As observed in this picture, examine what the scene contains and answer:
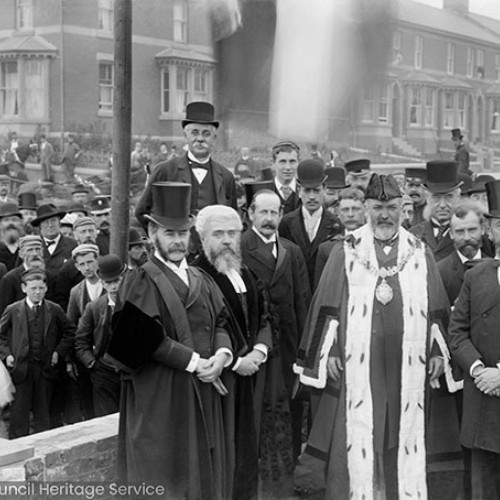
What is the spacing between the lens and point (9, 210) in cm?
730

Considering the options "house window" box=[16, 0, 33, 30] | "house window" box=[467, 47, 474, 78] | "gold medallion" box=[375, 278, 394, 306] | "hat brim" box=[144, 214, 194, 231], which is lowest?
"gold medallion" box=[375, 278, 394, 306]

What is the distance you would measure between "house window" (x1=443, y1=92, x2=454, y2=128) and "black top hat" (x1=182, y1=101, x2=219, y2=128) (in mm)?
11428

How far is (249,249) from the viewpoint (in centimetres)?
501

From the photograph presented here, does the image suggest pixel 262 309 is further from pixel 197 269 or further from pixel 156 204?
pixel 156 204

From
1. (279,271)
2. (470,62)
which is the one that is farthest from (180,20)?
(279,271)

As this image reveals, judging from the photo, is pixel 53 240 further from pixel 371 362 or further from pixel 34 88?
pixel 34 88

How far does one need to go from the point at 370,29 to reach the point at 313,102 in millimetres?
1570

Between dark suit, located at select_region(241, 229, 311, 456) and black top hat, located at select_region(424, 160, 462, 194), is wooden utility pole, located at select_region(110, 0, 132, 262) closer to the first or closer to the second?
dark suit, located at select_region(241, 229, 311, 456)

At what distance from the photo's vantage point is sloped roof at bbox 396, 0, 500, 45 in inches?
561

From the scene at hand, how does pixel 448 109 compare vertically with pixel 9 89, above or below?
below

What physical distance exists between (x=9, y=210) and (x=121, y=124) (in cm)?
212

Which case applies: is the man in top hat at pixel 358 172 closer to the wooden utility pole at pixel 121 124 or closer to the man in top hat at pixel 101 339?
the wooden utility pole at pixel 121 124

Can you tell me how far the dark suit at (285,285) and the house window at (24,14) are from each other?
14681 millimetres

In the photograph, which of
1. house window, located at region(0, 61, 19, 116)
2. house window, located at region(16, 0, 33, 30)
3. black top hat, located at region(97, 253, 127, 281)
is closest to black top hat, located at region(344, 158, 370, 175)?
black top hat, located at region(97, 253, 127, 281)
